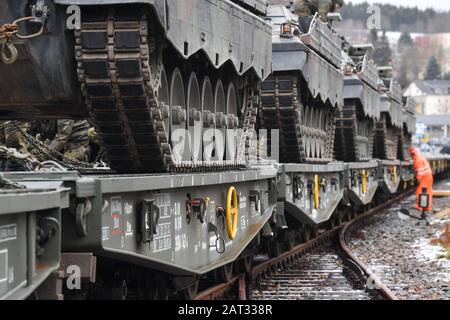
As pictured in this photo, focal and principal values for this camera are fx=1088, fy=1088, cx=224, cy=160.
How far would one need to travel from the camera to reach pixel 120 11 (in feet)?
27.8

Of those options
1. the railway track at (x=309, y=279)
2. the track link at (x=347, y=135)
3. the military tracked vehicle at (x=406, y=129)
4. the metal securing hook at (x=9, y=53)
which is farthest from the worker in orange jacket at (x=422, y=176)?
the metal securing hook at (x=9, y=53)

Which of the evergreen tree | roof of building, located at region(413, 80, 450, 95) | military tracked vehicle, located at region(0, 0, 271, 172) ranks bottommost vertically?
military tracked vehicle, located at region(0, 0, 271, 172)

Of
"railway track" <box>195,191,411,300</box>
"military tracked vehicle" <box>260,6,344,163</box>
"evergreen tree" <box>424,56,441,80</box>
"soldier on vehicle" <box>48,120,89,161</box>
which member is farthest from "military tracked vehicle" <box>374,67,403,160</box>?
"evergreen tree" <box>424,56,441,80</box>

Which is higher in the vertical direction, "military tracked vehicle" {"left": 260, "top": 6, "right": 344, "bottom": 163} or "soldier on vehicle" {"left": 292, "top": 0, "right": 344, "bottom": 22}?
"soldier on vehicle" {"left": 292, "top": 0, "right": 344, "bottom": 22}

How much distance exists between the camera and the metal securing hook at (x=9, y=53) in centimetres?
827

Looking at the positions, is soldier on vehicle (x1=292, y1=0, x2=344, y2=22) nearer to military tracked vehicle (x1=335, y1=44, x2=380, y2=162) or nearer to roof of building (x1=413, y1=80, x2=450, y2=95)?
military tracked vehicle (x1=335, y1=44, x2=380, y2=162)

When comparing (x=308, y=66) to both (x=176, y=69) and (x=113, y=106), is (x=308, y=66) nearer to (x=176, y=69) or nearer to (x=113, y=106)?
(x=176, y=69)

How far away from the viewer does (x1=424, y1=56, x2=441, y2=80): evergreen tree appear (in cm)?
11325

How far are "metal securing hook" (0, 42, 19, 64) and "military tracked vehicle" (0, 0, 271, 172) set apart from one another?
16 mm

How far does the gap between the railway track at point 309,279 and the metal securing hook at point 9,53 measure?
3.22m

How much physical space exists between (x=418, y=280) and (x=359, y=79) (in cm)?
1303

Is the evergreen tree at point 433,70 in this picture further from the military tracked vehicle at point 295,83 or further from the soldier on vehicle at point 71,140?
the soldier on vehicle at point 71,140

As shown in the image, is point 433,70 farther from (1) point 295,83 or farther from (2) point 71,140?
(2) point 71,140
